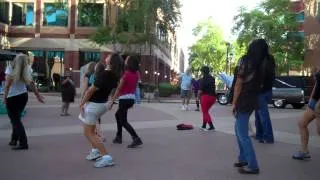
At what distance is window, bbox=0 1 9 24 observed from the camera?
48.0 metres

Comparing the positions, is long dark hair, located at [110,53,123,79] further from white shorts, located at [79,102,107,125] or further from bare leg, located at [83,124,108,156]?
bare leg, located at [83,124,108,156]

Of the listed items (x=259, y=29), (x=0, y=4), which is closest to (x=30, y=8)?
(x=0, y=4)

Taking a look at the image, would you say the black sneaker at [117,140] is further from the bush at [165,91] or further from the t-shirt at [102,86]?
the bush at [165,91]

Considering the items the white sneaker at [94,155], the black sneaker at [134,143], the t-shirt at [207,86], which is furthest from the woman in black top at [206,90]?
the white sneaker at [94,155]

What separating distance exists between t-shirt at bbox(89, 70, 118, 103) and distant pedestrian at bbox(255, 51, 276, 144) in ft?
12.5

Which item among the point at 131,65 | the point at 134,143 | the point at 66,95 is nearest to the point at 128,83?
the point at 131,65

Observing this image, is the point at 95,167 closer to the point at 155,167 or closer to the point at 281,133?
the point at 155,167

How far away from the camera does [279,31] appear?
55281 millimetres

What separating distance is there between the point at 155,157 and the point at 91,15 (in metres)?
41.0

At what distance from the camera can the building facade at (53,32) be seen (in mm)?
48594

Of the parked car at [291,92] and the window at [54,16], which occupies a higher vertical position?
the window at [54,16]

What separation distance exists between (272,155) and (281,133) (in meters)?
4.03

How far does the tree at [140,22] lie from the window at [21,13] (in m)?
9.18

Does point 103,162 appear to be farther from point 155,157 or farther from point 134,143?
point 134,143
